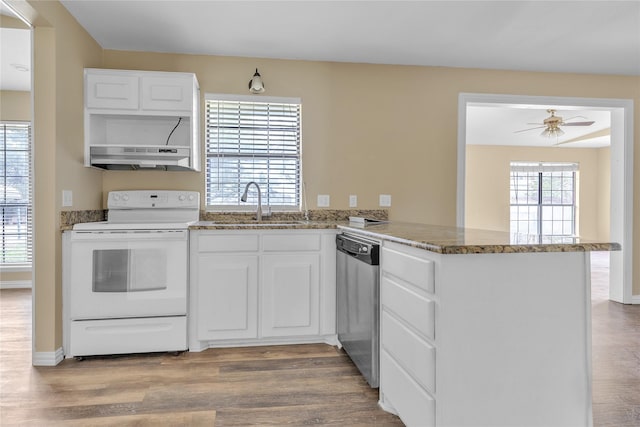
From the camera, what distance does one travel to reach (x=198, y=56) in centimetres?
A: 354

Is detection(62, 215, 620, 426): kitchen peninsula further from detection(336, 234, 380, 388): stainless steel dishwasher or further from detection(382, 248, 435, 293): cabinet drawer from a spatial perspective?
detection(336, 234, 380, 388): stainless steel dishwasher

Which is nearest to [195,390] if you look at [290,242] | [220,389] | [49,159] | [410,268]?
[220,389]

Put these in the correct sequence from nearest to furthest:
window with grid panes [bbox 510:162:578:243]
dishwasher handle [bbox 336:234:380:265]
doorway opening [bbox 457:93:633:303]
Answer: dishwasher handle [bbox 336:234:380:265] → doorway opening [bbox 457:93:633:303] → window with grid panes [bbox 510:162:578:243]

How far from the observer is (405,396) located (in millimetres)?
1735

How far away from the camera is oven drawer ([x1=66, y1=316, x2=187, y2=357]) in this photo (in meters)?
2.70

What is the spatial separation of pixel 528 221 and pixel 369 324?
7.61 meters

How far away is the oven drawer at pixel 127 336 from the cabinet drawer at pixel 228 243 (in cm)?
51

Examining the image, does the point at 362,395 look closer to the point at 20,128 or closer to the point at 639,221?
the point at 639,221

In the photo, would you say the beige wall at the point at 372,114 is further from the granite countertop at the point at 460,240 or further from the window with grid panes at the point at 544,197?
the window with grid panes at the point at 544,197

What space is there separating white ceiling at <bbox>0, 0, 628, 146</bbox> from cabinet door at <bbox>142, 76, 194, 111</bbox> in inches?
14.2

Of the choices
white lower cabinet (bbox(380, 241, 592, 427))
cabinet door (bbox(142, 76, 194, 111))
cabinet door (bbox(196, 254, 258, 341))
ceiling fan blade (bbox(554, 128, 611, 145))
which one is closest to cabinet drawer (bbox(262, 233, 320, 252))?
cabinet door (bbox(196, 254, 258, 341))

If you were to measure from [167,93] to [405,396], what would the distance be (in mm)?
2651

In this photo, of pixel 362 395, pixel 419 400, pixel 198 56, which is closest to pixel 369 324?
pixel 362 395

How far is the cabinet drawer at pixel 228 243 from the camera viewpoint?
Result: 286 centimetres
